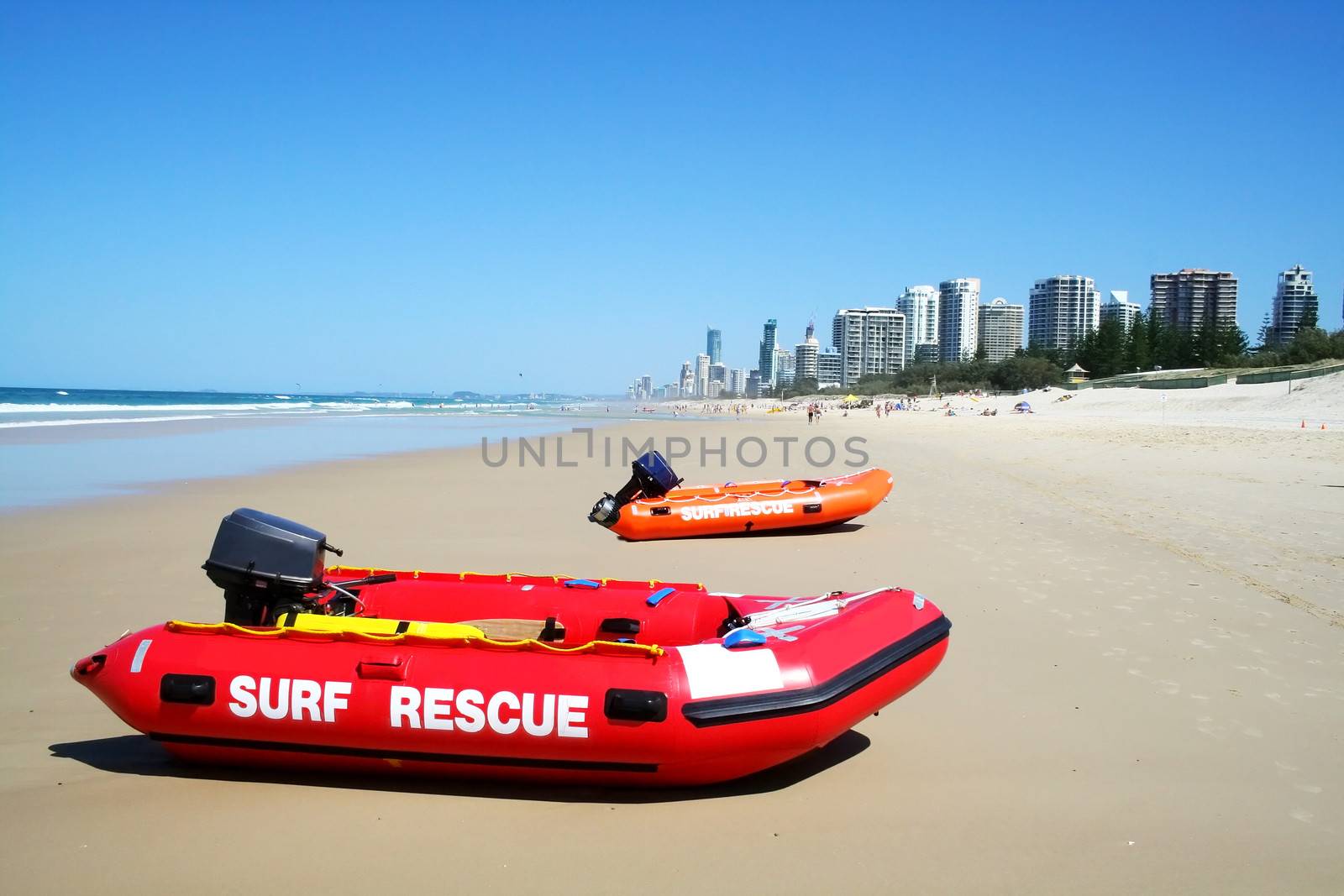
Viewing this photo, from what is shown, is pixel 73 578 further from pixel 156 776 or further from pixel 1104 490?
pixel 1104 490

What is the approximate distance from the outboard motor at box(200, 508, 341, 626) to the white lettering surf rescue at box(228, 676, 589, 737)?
2.67 feet

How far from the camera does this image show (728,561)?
834cm

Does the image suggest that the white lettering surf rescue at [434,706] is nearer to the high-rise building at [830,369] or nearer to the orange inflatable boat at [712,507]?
the orange inflatable boat at [712,507]

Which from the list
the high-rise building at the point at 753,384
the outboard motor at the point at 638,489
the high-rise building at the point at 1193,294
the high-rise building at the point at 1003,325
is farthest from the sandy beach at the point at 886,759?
the high-rise building at the point at 753,384

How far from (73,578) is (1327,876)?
7900mm

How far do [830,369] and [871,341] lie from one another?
538 inches

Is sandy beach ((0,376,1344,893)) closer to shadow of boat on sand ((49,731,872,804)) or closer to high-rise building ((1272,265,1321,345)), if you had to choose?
shadow of boat on sand ((49,731,872,804))

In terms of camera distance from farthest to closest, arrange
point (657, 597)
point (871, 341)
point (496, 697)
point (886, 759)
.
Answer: point (871, 341), point (657, 597), point (886, 759), point (496, 697)

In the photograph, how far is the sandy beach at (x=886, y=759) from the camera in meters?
3.02

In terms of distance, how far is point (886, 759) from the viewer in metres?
3.89

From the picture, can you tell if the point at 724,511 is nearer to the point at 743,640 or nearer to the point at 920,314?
the point at 743,640

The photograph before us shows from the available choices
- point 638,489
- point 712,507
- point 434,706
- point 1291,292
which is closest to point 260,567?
point 434,706

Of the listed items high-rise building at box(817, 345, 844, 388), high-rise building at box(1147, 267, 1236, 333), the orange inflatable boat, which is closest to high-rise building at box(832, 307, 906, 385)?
high-rise building at box(817, 345, 844, 388)

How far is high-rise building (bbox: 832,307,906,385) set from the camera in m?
150
